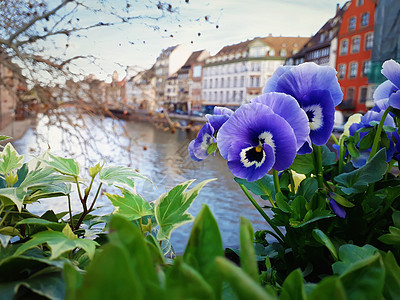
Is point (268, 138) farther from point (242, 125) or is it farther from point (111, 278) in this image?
point (111, 278)

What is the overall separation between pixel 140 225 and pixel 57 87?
172 centimetres

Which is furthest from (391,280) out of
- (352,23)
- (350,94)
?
(352,23)

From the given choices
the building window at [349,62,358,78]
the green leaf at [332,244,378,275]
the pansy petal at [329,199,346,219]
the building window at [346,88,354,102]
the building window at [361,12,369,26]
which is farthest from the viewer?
the building window at [346,88,354,102]

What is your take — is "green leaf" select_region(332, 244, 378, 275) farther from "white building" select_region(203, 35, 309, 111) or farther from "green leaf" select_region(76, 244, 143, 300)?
"white building" select_region(203, 35, 309, 111)

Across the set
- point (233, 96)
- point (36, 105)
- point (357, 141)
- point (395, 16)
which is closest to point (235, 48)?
point (233, 96)

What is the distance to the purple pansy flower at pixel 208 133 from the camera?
36cm

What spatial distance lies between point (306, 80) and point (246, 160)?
0.11 metres

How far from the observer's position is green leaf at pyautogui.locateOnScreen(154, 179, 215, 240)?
11.4 inches

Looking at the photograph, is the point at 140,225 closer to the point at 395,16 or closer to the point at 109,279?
the point at 109,279

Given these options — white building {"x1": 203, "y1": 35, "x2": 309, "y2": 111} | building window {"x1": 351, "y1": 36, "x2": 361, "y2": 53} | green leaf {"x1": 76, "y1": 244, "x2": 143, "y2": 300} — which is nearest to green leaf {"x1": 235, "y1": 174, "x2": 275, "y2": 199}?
green leaf {"x1": 76, "y1": 244, "x2": 143, "y2": 300}

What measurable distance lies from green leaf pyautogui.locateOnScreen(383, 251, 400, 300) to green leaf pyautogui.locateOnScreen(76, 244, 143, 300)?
7.4 inches

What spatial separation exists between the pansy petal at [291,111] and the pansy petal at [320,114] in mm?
46

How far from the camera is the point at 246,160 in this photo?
0.32m

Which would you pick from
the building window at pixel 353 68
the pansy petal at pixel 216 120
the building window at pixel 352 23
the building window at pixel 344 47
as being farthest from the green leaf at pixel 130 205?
the building window at pixel 352 23
